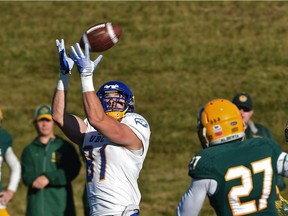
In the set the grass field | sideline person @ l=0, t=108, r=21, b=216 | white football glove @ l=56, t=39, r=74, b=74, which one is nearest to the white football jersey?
white football glove @ l=56, t=39, r=74, b=74

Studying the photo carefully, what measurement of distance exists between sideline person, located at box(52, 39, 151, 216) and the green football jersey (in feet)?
3.58

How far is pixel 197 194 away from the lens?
562 centimetres

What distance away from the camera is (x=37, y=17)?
17.7m

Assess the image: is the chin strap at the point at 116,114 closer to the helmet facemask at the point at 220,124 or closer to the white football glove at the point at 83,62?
the white football glove at the point at 83,62

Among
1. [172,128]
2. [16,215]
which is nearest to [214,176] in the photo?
[16,215]

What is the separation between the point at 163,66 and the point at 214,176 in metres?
10.7

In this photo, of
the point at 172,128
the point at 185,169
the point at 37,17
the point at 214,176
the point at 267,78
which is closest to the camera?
the point at 214,176

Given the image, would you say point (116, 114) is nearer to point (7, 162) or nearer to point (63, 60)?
point (63, 60)

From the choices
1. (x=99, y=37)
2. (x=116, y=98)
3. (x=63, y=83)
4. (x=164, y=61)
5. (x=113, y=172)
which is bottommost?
(x=113, y=172)

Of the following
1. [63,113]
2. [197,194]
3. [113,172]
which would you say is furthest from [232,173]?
[63,113]

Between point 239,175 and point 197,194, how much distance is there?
273 millimetres

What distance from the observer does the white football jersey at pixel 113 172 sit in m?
6.72

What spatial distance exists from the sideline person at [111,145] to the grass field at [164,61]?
6.49 m

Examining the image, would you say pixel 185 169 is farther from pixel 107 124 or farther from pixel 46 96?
pixel 107 124
